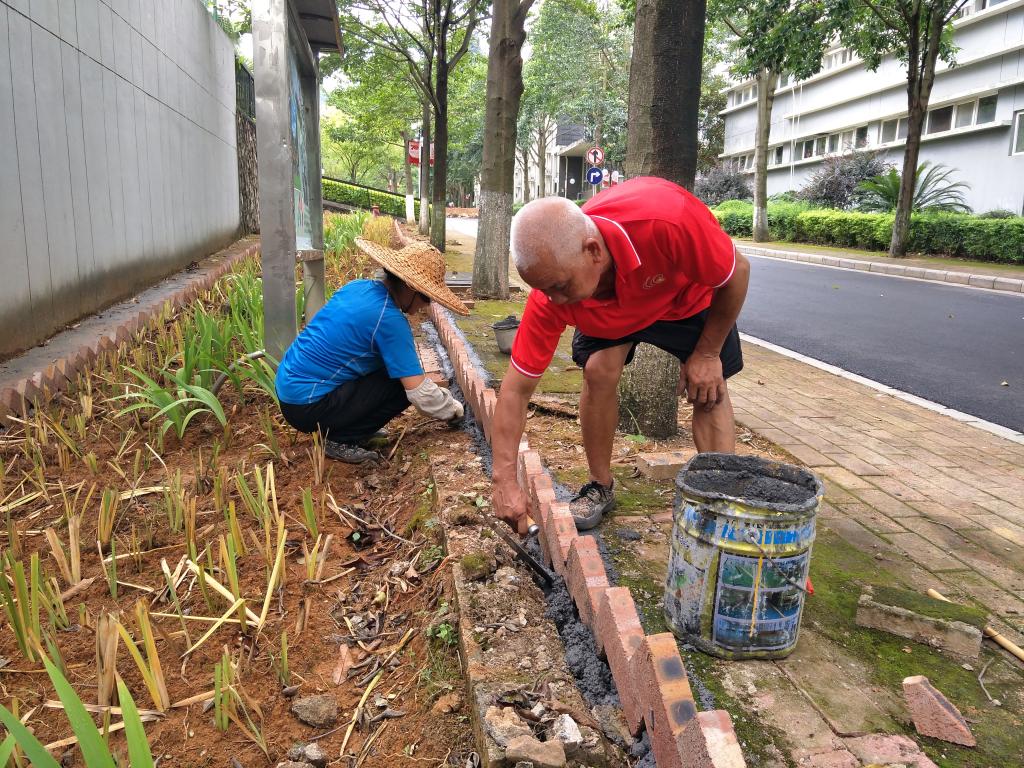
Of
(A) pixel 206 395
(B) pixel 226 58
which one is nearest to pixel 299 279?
(A) pixel 206 395

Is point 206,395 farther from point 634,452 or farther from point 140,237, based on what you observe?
point 140,237

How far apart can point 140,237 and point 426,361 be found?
3.54 m

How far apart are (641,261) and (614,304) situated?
0.26 metres

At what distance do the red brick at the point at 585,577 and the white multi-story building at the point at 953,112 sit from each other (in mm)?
20022

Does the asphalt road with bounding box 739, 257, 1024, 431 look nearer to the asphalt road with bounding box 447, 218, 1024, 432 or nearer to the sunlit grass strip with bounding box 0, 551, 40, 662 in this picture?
the asphalt road with bounding box 447, 218, 1024, 432

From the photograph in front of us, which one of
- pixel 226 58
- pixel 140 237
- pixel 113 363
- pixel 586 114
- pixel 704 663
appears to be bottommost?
pixel 704 663

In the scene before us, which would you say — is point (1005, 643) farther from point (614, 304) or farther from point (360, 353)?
point (360, 353)

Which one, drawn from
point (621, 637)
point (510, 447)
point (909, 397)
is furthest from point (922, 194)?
point (621, 637)

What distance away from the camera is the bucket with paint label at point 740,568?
1.95 m

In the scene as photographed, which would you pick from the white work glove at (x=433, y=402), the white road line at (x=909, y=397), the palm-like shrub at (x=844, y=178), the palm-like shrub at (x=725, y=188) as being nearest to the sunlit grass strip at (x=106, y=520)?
the white work glove at (x=433, y=402)

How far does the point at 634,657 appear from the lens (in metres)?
1.68

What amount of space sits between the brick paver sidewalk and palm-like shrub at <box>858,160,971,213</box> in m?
15.2

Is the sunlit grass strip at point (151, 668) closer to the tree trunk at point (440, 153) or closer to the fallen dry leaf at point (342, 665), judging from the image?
the fallen dry leaf at point (342, 665)

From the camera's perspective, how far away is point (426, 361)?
554cm
